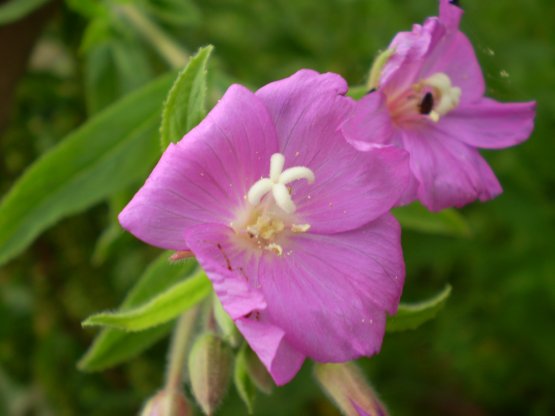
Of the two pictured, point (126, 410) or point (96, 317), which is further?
point (126, 410)

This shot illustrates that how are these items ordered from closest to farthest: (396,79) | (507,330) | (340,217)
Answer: (340,217)
(396,79)
(507,330)

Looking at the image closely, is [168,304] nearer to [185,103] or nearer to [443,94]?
[185,103]

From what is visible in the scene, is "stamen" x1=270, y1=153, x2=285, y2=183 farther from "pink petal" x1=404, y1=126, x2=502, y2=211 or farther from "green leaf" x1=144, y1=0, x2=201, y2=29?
"green leaf" x1=144, y1=0, x2=201, y2=29

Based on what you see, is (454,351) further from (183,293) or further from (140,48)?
(183,293)

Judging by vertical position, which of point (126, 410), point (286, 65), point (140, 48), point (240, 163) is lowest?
point (126, 410)

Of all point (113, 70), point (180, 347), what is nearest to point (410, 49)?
point (180, 347)

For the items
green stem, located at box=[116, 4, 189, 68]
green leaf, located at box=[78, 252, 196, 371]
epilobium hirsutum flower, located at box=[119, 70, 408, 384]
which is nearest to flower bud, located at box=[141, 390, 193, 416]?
green leaf, located at box=[78, 252, 196, 371]

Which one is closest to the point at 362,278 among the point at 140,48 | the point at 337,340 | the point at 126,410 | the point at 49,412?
the point at 337,340
